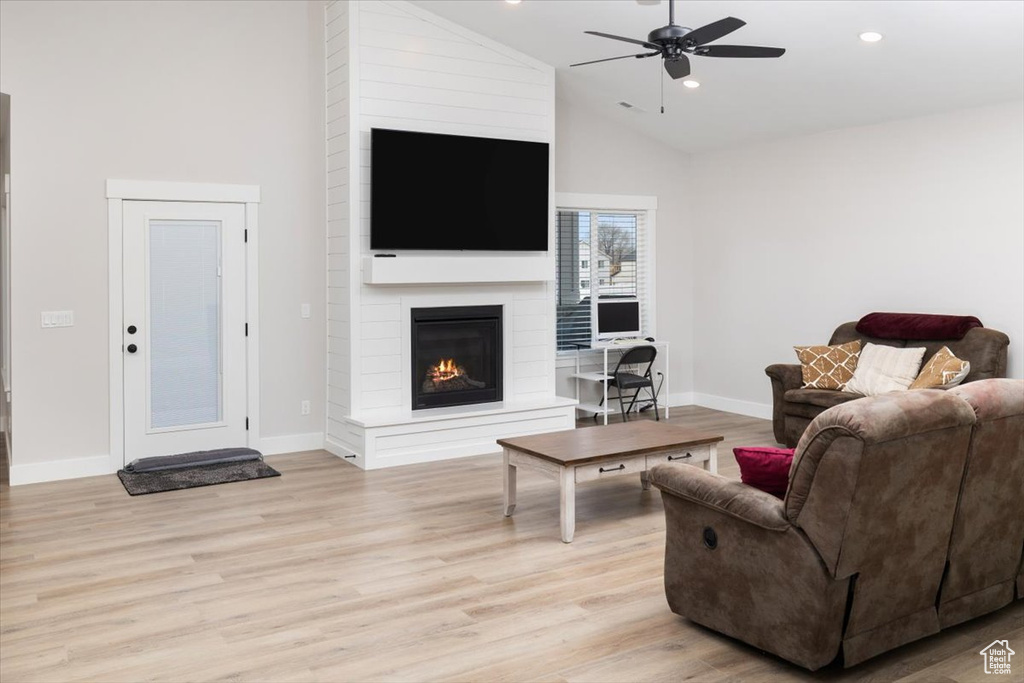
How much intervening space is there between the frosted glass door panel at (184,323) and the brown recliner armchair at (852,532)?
4449mm

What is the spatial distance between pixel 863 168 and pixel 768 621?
545cm

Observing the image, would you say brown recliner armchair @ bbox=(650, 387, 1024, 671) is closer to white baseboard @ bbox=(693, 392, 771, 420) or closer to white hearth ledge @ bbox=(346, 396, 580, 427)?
white hearth ledge @ bbox=(346, 396, 580, 427)

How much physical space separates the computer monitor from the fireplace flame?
194 centimetres

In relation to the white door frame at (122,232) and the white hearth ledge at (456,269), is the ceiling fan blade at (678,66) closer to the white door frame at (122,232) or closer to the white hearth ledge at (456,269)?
the white hearth ledge at (456,269)

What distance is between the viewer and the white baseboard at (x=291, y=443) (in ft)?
23.1

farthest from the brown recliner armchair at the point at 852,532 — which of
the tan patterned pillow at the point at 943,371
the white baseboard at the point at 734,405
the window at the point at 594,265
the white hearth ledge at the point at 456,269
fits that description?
the window at the point at 594,265

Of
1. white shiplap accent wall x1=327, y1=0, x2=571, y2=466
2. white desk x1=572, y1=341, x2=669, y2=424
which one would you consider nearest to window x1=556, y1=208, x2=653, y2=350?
white desk x1=572, y1=341, x2=669, y2=424

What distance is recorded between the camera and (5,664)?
130 inches

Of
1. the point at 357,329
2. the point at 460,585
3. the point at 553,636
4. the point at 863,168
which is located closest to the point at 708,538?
the point at 553,636

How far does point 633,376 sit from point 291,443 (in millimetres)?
3265

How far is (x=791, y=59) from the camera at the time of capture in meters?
6.36

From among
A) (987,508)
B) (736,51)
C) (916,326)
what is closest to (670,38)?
(736,51)

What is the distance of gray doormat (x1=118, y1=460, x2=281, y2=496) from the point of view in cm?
595

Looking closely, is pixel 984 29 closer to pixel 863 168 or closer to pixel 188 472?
pixel 863 168
